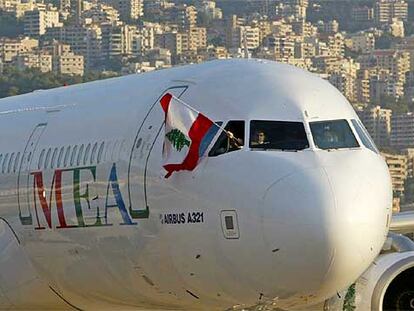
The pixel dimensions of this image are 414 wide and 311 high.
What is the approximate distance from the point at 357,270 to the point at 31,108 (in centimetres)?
868

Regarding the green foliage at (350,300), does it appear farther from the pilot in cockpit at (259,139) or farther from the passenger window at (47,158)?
the pilot in cockpit at (259,139)

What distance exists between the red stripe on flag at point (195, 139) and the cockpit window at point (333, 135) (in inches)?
47.1

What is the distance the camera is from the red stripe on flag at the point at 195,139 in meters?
19.2

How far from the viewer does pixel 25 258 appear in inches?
930

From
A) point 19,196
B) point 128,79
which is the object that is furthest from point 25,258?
point 128,79

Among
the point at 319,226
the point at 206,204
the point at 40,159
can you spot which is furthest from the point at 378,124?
the point at 319,226

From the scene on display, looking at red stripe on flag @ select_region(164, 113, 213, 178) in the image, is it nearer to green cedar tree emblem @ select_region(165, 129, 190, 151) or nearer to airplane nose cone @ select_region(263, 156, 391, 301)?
green cedar tree emblem @ select_region(165, 129, 190, 151)

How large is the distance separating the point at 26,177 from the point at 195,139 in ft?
17.8

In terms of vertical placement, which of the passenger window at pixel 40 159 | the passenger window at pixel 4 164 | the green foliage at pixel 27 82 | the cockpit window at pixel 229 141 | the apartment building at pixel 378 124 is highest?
the cockpit window at pixel 229 141

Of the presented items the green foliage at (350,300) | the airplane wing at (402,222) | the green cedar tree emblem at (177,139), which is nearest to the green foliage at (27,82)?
the airplane wing at (402,222)

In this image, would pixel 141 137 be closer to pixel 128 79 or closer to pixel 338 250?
pixel 128 79

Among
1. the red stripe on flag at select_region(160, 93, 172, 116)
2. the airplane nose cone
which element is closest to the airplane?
the airplane nose cone

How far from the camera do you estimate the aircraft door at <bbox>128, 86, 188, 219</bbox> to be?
20.2m

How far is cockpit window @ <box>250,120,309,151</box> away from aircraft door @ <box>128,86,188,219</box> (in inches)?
66.8
